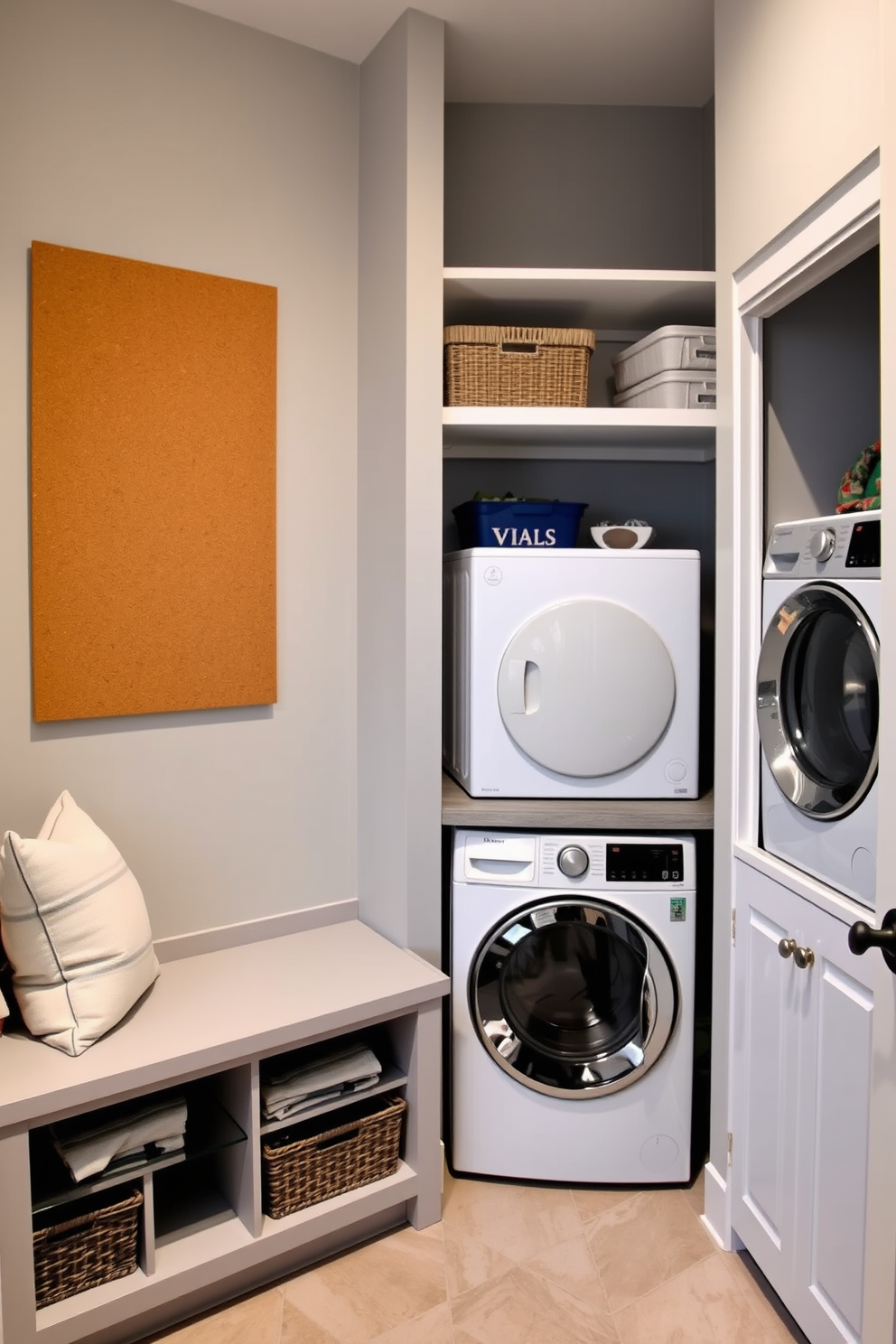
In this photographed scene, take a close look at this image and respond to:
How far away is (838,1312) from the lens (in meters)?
1.75

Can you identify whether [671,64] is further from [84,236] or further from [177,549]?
[177,549]

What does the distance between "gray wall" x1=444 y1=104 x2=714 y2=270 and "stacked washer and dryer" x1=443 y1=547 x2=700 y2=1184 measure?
109 cm

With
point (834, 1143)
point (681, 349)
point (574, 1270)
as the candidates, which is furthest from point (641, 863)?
point (681, 349)

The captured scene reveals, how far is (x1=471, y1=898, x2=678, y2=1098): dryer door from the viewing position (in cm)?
238

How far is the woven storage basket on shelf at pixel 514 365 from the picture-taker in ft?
8.00

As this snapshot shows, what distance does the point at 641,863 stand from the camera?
93.6 inches

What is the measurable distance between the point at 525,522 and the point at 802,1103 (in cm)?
143

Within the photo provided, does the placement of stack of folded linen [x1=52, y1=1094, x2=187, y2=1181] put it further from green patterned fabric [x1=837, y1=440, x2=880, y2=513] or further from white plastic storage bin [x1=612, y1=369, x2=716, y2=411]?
white plastic storage bin [x1=612, y1=369, x2=716, y2=411]

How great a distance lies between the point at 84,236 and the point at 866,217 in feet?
5.22

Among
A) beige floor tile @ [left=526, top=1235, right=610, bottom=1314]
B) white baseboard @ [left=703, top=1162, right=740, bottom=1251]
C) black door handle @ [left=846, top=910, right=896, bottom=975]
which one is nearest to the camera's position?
black door handle @ [left=846, top=910, right=896, bottom=975]

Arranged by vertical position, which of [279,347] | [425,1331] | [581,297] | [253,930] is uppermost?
[581,297]

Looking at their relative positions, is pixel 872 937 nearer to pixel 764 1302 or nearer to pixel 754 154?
pixel 764 1302

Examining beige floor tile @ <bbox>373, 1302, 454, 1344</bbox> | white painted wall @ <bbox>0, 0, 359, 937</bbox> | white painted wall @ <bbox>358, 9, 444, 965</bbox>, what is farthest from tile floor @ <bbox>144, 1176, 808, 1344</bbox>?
white painted wall @ <bbox>0, 0, 359, 937</bbox>

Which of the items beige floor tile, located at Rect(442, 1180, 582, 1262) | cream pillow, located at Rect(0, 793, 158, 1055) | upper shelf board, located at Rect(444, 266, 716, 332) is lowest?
beige floor tile, located at Rect(442, 1180, 582, 1262)
